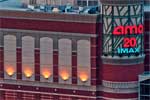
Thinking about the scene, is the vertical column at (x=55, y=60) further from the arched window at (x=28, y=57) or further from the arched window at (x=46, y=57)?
the arched window at (x=28, y=57)

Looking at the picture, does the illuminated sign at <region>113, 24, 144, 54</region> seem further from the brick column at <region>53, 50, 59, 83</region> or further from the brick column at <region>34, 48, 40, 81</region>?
the brick column at <region>34, 48, 40, 81</region>

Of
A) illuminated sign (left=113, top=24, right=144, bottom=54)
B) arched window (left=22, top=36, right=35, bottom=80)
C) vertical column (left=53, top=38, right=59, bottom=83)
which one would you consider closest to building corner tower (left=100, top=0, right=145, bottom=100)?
illuminated sign (left=113, top=24, right=144, bottom=54)

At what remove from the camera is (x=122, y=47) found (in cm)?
7431

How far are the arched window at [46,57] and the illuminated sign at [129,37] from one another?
727 cm

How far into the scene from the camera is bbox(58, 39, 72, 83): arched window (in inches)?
2997

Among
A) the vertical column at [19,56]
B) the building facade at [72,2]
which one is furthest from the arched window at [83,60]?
the vertical column at [19,56]

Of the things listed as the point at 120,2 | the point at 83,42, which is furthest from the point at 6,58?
the point at 120,2

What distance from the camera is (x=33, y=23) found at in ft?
→ 254

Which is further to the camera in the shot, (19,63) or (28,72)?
(19,63)

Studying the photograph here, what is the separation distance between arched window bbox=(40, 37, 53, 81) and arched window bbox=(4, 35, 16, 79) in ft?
10.8

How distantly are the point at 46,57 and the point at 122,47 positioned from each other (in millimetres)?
8296

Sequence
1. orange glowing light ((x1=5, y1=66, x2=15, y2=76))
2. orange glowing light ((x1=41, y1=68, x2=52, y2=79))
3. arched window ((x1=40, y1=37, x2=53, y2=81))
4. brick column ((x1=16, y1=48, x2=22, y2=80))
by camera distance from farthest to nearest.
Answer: orange glowing light ((x1=5, y1=66, x2=15, y2=76)) < brick column ((x1=16, y1=48, x2=22, y2=80)) < orange glowing light ((x1=41, y1=68, x2=52, y2=79)) < arched window ((x1=40, y1=37, x2=53, y2=81))

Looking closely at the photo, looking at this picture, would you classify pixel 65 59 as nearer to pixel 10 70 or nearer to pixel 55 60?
pixel 55 60

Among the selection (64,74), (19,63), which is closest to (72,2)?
(64,74)
